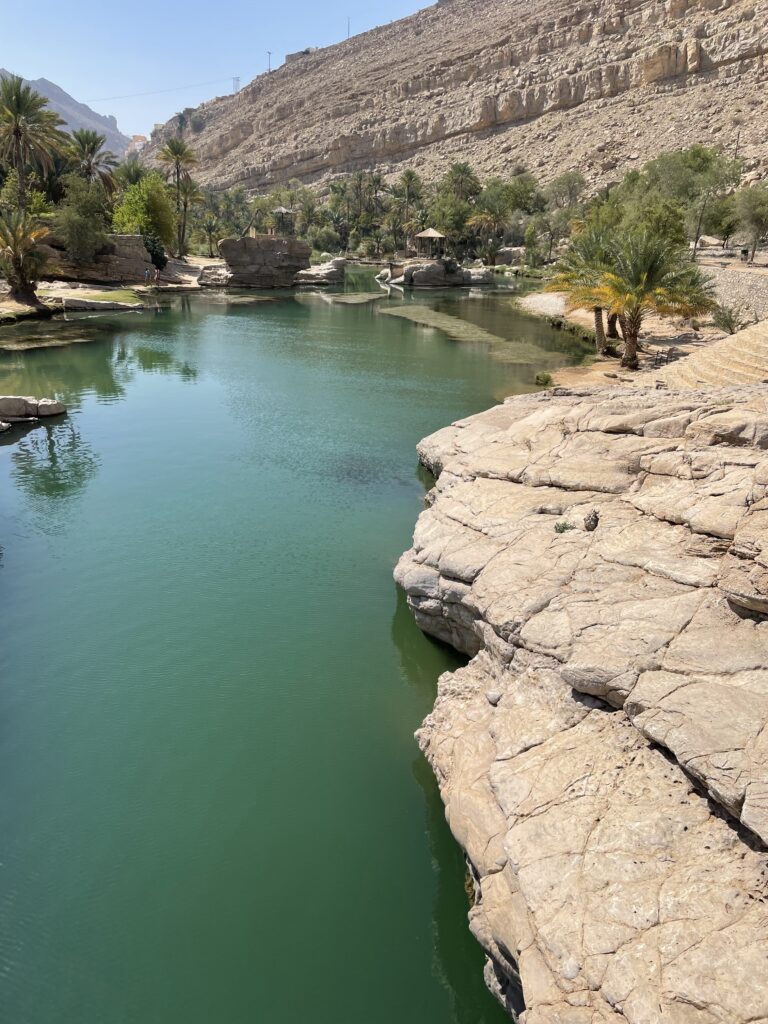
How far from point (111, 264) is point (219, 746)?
178 feet

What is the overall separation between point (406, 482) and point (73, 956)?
42.9ft

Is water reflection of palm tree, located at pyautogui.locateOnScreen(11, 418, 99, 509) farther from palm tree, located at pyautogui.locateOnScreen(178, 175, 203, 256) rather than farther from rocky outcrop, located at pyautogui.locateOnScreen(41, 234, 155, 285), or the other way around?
palm tree, located at pyautogui.locateOnScreen(178, 175, 203, 256)

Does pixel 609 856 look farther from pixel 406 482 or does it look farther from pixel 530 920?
pixel 406 482

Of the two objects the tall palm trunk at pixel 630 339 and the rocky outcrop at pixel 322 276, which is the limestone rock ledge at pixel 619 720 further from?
the rocky outcrop at pixel 322 276

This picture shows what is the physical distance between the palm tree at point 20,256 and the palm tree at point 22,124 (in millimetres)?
10158

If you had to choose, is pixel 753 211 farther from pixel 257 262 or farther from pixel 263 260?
pixel 257 262

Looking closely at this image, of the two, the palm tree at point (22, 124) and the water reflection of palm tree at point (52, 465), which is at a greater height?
the palm tree at point (22, 124)

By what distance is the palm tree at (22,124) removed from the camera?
150 feet

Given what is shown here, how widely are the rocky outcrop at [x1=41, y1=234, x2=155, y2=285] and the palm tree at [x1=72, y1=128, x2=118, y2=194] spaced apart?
1417 centimetres

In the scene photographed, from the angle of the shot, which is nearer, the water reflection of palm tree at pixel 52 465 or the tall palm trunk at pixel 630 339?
the water reflection of palm tree at pixel 52 465

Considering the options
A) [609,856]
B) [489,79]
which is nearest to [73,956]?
[609,856]

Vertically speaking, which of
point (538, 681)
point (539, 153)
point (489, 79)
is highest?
point (489, 79)

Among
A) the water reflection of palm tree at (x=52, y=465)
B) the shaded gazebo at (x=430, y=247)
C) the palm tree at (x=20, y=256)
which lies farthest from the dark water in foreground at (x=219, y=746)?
the shaded gazebo at (x=430, y=247)

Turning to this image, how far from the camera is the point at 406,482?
700 inches
